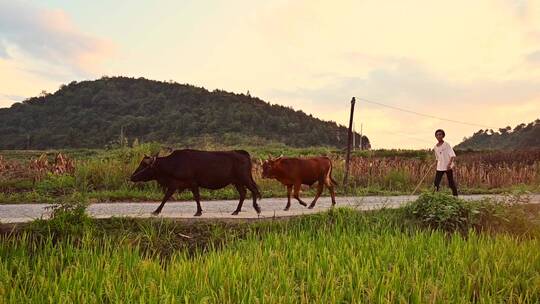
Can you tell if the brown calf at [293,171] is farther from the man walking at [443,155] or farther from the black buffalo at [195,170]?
the man walking at [443,155]

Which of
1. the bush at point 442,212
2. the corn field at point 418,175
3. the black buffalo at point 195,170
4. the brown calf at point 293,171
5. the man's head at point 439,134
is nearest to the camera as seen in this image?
the black buffalo at point 195,170

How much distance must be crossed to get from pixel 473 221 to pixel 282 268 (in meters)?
5.12

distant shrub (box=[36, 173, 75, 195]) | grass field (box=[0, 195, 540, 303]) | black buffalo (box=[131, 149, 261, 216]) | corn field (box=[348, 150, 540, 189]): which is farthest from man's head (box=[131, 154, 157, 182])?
corn field (box=[348, 150, 540, 189])

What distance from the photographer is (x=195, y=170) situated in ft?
32.6

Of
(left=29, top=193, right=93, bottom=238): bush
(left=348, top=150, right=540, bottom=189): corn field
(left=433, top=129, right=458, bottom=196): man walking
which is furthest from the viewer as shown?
(left=348, top=150, right=540, bottom=189): corn field

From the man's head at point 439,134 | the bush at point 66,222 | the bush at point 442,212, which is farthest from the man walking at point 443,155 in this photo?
the bush at point 66,222

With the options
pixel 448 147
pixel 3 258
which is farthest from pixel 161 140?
pixel 3 258

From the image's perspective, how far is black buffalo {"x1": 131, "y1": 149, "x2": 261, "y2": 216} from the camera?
32.6ft

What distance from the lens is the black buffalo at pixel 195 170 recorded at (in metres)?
9.92

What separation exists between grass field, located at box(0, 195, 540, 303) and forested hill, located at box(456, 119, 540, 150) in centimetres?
5398

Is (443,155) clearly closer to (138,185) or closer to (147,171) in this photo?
(147,171)

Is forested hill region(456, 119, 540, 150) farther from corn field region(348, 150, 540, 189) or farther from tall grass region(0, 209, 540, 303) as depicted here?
tall grass region(0, 209, 540, 303)

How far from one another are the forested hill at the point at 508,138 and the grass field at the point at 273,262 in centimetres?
5398

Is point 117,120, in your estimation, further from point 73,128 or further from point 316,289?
point 316,289
